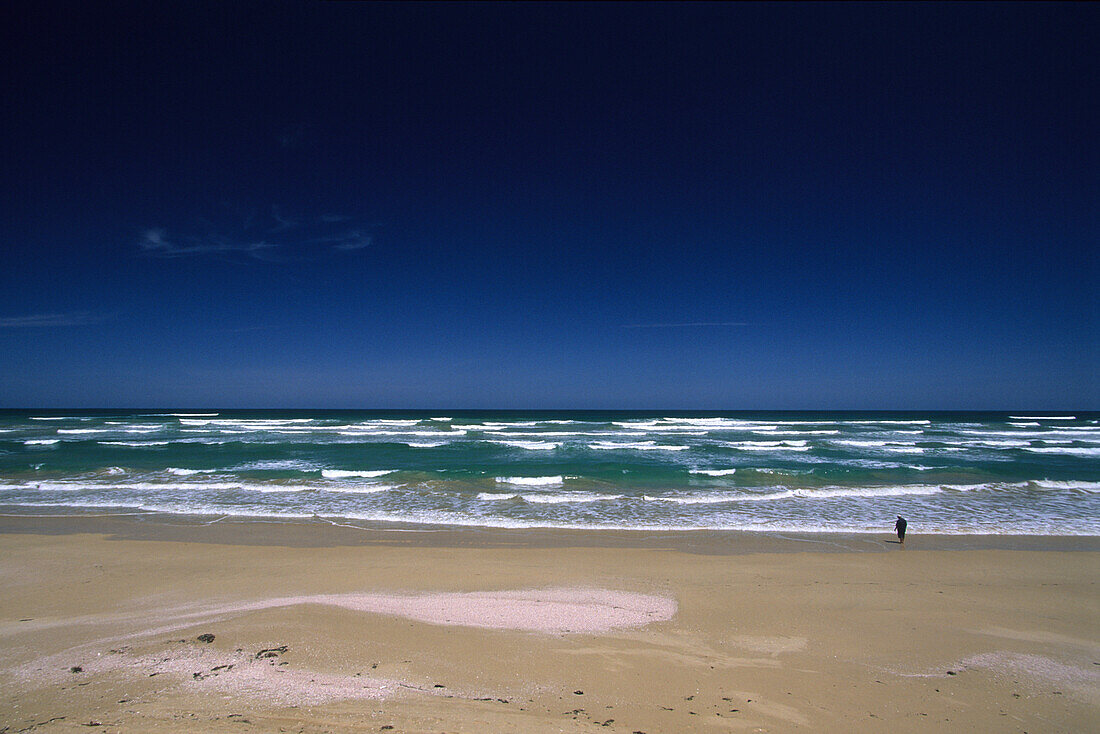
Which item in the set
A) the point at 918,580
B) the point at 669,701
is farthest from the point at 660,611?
the point at 918,580

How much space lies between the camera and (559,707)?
401cm

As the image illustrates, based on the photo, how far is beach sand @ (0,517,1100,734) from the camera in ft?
12.9

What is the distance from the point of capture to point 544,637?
5379mm

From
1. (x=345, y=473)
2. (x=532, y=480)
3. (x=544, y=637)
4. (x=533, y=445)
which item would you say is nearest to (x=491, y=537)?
(x=544, y=637)

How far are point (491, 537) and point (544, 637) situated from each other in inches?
188

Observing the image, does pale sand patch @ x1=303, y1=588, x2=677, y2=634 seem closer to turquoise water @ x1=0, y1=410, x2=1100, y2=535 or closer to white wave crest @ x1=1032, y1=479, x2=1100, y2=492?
turquoise water @ x1=0, y1=410, x2=1100, y2=535

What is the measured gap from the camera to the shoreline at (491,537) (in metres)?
9.40

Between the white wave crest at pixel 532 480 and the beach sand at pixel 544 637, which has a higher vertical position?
the beach sand at pixel 544 637

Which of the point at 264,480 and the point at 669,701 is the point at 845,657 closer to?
the point at 669,701

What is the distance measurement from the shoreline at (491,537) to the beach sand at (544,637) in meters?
0.21

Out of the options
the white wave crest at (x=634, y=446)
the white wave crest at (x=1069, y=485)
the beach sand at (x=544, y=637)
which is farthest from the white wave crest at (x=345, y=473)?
the white wave crest at (x=1069, y=485)

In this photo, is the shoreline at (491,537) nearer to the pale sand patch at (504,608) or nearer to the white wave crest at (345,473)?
the pale sand patch at (504,608)

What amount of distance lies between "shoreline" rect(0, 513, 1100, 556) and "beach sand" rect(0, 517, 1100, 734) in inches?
8.3

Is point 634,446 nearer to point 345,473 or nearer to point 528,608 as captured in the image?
point 345,473
